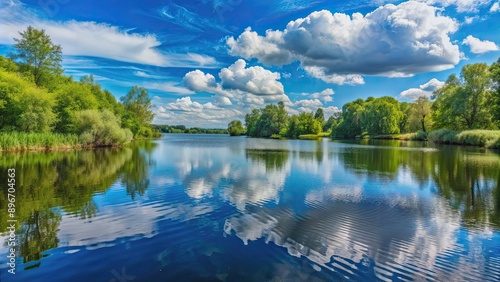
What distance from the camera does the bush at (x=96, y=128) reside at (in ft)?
133

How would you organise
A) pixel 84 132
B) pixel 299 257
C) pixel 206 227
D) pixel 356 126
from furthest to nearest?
pixel 356 126 → pixel 84 132 → pixel 206 227 → pixel 299 257

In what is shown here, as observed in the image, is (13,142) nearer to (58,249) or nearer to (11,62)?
(11,62)

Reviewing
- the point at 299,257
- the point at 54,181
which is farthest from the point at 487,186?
the point at 54,181

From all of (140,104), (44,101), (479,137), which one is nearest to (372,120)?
(479,137)

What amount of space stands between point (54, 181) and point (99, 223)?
8.46 meters

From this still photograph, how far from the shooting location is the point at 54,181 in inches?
586

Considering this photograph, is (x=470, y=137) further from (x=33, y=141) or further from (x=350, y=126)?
(x=33, y=141)

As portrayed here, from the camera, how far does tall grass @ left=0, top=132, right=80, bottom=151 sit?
29438 mm

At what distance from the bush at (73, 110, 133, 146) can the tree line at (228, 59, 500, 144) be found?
195ft

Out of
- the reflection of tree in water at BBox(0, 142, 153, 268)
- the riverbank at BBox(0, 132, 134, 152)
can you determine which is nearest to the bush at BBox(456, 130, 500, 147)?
the reflection of tree in water at BBox(0, 142, 153, 268)

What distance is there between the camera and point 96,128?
135 ft

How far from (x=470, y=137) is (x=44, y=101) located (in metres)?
A: 63.8

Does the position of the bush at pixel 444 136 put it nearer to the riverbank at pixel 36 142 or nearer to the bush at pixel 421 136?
the bush at pixel 421 136

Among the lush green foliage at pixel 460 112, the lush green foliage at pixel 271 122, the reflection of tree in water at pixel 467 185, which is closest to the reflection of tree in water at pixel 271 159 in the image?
the reflection of tree in water at pixel 467 185
